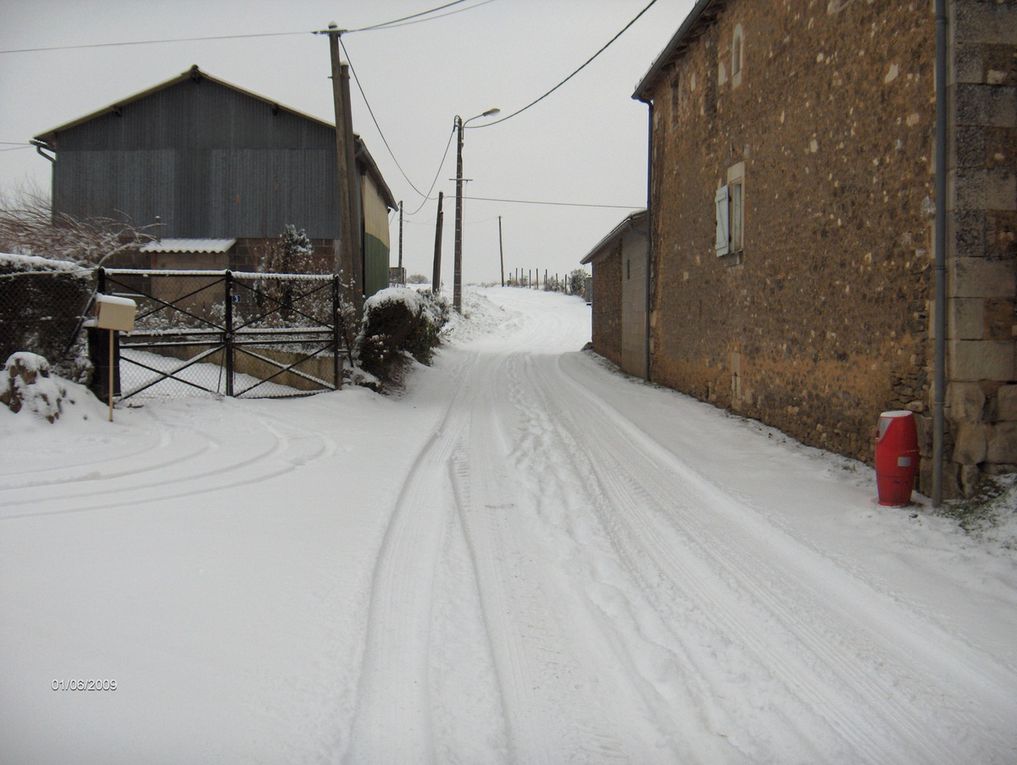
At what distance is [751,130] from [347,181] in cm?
627

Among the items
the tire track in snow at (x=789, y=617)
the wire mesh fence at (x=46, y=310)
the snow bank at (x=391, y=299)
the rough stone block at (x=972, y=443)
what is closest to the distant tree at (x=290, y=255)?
the snow bank at (x=391, y=299)

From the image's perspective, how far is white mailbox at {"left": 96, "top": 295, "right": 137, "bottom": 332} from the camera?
7.05 metres

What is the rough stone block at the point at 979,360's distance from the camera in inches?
216

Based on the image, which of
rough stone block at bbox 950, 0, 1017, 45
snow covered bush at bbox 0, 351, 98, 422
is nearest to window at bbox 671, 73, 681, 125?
rough stone block at bbox 950, 0, 1017, 45

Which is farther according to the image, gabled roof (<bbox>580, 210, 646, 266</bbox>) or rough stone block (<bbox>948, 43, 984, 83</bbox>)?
gabled roof (<bbox>580, 210, 646, 266</bbox>)

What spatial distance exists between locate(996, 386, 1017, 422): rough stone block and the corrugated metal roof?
18.0 m

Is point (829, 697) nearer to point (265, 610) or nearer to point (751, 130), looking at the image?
point (265, 610)

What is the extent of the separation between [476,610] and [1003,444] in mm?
4204

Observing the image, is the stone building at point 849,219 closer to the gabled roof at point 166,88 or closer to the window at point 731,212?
the window at point 731,212

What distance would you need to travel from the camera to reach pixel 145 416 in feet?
24.9

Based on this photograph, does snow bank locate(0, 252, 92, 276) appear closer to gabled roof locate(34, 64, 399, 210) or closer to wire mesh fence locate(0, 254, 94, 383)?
wire mesh fence locate(0, 254, 94, 383)

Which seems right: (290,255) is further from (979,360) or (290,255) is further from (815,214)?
(979,360)

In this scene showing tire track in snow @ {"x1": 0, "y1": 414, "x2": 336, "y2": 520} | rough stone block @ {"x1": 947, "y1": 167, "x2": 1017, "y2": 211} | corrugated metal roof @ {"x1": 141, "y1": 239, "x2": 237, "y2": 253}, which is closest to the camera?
tire track in snow @ {"x1": 0, "y1": 414, "x2": 336, "y2": 520}

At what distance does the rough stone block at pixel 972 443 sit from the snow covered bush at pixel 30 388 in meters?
7.33
